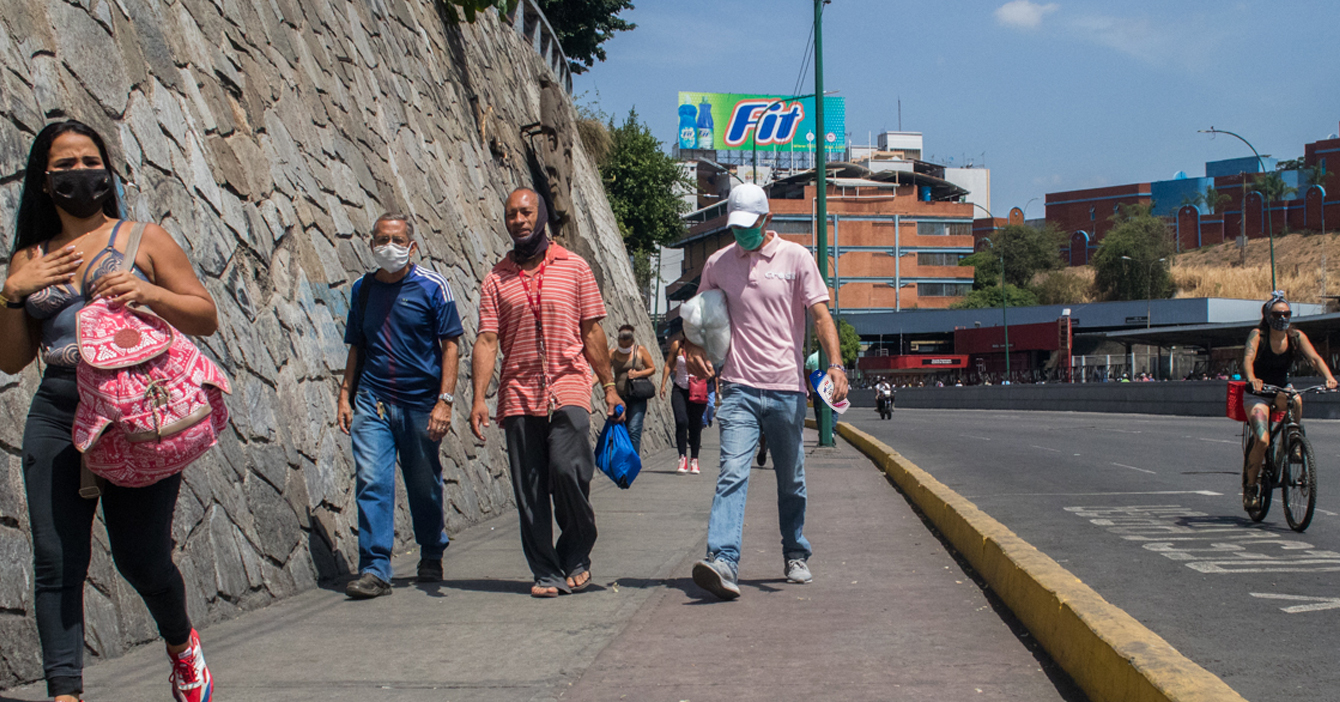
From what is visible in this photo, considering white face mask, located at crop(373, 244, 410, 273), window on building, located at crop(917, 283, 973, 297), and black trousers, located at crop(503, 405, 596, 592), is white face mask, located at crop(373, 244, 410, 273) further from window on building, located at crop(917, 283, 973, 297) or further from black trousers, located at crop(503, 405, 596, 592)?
window on building, located at crop(917, 283, 973, 297)

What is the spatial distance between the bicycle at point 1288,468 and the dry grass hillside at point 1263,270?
3318 inches

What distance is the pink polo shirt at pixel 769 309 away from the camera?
19.2 ft

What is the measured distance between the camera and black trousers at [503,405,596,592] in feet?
18.9

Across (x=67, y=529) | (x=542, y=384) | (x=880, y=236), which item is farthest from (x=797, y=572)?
(x=880, y=236)

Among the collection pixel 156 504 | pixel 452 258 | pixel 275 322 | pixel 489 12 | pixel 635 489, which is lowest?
pixel 635 489

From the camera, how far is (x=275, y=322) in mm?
6883

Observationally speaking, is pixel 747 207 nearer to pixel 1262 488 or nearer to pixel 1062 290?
pixel 1262 488

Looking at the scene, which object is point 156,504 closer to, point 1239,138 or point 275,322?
point 275,322

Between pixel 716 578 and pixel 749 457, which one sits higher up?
pixel 749 457

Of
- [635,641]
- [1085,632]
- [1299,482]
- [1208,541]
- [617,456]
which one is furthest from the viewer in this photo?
[1299,482]

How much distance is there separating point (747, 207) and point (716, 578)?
184cm

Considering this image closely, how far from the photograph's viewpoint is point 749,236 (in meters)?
A: 5.88

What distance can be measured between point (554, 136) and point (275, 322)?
42.3 feet

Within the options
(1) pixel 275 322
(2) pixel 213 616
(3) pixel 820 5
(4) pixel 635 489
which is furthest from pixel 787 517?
(3) pixel 820 5
